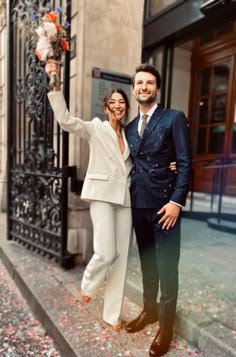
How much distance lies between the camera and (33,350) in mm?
2281

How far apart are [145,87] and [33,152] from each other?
2.38m

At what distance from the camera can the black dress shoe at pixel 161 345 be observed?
1888mm

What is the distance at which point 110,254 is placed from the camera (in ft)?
6.85

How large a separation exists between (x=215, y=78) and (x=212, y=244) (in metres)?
3.84

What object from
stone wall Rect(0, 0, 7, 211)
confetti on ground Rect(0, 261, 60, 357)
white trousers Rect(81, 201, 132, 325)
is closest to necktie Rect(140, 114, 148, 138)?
white trousers Rect(81, 201, 132, 325)

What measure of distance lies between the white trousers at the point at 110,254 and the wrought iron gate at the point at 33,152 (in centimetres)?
118

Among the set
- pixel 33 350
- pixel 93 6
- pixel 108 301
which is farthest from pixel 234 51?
pixel 33 350

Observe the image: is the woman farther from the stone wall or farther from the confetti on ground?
the stone wall

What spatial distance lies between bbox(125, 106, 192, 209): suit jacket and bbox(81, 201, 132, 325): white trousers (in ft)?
0.76

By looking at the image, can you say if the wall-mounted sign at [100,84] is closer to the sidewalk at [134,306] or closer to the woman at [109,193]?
the woman at [109,193]

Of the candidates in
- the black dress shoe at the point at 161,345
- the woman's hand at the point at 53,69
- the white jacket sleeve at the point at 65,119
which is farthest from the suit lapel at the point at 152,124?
the black dress shoe at the point at 161,345

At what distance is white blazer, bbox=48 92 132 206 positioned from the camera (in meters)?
2.07

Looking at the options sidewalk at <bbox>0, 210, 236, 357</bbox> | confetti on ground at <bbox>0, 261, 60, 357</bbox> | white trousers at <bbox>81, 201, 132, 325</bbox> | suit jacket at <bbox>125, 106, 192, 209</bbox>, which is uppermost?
suit jacket at <bbox>125, 106, 192, 209</bbox>

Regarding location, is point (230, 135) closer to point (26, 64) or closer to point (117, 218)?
point (26, 64)
